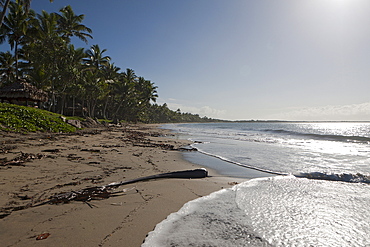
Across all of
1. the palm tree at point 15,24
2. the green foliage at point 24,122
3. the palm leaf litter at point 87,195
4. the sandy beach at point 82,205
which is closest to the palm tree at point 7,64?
the palm tree at point 15,24

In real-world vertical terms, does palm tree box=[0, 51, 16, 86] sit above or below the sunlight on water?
above

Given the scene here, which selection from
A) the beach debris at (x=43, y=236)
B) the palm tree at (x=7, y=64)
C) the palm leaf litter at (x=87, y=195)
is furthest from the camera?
the palm tree at (x=7, y=64)

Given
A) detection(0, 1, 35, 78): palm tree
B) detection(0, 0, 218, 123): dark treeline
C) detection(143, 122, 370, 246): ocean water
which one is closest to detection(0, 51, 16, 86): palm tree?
detection(0, 0, 218, 123): dark treeline

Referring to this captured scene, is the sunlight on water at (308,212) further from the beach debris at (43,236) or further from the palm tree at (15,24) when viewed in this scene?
the palm tree at (15,24)

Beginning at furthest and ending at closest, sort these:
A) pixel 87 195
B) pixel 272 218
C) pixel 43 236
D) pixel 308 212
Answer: pixel 87 195 → pixel 308 212 → pixel 272 218 → pixel 43 236

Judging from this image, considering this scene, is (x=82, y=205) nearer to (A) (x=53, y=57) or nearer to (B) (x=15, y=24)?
(A) (x=53, y=57)

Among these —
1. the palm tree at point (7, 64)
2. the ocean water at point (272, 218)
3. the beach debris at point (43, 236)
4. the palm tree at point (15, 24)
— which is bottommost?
the beach debris at point (43, 236)

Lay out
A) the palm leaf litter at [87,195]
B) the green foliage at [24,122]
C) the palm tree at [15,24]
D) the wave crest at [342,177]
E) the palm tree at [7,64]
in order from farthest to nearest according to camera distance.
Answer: the palm tree at [7,64] < the palm tree at [15,24] < the green foliage at [24,122] < the wave crest at [342,177] < the palm leaf litter at [87,195]

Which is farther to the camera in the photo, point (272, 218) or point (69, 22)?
point (69, 22)

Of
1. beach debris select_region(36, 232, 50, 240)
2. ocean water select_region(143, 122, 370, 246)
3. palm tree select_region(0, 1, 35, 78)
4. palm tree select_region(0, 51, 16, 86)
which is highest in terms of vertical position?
palm tree select_region(0, 1, 35, 78)

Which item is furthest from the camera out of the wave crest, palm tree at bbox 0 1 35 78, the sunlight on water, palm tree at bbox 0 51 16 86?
palm tree at bbox 0 51 16 86

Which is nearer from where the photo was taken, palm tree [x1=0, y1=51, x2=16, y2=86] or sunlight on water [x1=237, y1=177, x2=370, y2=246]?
sunlight on water [x1=237, y1=177, x2=370, y2=246]

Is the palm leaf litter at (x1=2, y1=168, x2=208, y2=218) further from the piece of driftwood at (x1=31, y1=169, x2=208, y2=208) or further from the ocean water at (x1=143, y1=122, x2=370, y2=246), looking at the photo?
the ocean water at (x1=143, y1=122, x2=370, y2=246)

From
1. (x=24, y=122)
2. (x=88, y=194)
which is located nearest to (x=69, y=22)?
(x=24, y=122)
